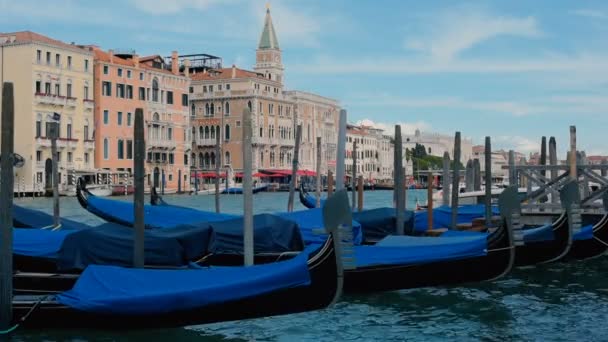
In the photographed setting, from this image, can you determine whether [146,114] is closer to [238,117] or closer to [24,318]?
[238,117]

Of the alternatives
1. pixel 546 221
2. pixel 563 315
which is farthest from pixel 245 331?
pixel 546 221

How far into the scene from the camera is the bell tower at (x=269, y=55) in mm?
50281

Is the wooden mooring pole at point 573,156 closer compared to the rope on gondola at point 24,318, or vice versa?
the rope on gondola at point 24,318

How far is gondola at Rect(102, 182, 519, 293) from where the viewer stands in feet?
23.0

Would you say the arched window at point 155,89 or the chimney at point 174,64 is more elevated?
the chimney at point 174,64

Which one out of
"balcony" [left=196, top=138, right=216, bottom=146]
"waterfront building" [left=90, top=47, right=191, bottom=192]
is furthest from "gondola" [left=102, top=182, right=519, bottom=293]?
"balcony" [left=196, top=138, right=216, bottom=146]

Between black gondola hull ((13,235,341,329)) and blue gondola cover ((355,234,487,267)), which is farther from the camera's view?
blue gondola cover ((355,234,487,267))

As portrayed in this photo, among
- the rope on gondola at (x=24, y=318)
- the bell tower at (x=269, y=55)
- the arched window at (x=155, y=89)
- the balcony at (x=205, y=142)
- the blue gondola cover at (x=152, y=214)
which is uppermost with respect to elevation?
the bell tower at (x=269, y=55)

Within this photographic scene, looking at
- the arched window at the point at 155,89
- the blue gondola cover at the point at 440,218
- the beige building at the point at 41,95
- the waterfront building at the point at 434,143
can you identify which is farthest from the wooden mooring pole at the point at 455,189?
the waterfront building at the point at 434,143

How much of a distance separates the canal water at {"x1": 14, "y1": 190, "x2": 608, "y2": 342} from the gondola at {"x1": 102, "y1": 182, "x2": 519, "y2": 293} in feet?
0.83

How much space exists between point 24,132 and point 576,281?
24055 mm

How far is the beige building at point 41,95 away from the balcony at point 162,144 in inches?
168

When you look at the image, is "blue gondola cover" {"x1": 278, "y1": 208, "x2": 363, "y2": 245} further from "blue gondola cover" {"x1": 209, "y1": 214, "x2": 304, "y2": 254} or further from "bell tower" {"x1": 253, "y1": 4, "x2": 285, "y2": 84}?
"bell tower" {"x1": 253, "y1": 4, "x2": 285, "y2": 84}

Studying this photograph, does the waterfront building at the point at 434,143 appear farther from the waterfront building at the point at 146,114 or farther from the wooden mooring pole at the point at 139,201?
the wooden mooring pole at the point at 139,201
